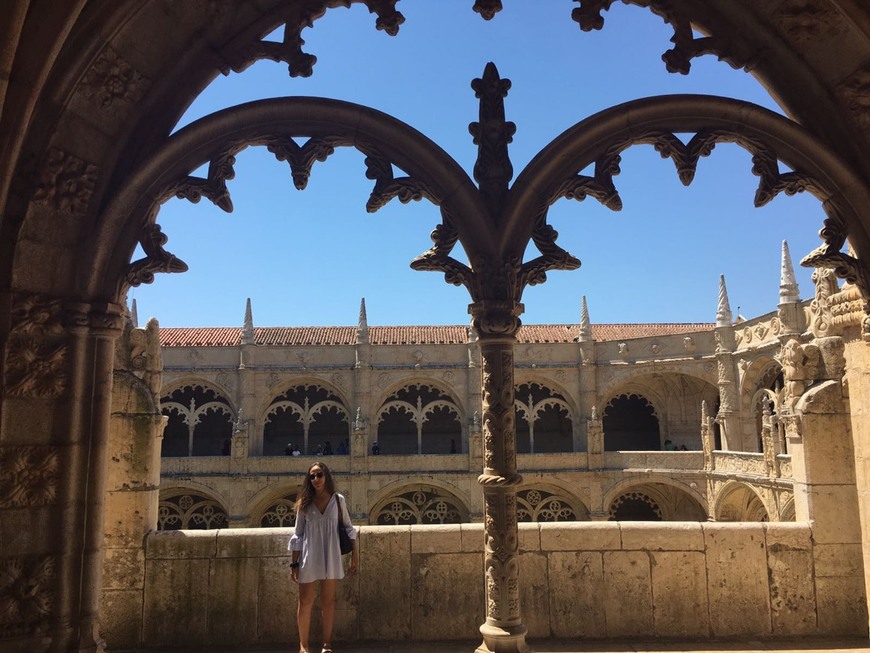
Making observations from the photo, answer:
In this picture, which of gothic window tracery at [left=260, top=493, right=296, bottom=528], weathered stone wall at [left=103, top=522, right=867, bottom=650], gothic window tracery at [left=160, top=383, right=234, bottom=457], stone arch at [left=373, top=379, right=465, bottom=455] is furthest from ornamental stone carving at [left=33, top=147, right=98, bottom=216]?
stone arch at [left=373, top=379, right=465, bottom=455]

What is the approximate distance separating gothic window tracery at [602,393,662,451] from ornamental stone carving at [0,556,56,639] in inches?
1097

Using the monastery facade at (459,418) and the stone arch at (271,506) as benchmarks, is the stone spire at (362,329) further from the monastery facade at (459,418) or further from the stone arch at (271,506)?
the stone arch at (271,506)

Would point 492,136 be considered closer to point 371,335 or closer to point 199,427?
point 371,335

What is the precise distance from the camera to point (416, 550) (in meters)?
4.15

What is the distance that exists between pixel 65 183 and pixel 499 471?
2380 millimetres

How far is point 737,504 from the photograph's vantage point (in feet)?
67.6

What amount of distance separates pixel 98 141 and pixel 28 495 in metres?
1.61

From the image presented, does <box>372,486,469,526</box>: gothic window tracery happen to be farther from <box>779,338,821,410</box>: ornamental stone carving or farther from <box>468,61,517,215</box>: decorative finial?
<box>468,61,517,215</box>: decorative finial

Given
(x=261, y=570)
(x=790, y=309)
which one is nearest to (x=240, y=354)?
(x=790, y=309)

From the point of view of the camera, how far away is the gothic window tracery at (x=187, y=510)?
72.6ft

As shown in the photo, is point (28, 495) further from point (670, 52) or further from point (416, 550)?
point (670, 52)

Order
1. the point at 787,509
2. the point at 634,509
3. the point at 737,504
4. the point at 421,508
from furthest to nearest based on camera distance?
the point at 634,509 < the point at 421,508 < the point at 737,504 < the point at 787,509

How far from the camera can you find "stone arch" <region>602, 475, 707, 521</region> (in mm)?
22906

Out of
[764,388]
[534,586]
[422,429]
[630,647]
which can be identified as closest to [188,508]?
[422,429]
